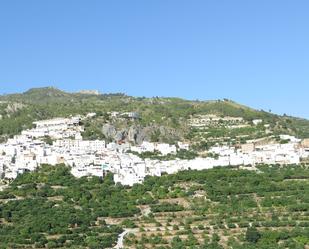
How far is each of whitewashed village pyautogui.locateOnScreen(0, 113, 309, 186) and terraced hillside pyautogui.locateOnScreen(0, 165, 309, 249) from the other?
7.59 ft

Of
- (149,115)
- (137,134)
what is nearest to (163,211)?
(137,134)

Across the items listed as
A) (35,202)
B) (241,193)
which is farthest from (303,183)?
(35,202)

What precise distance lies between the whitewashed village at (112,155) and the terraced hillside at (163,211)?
231 cm

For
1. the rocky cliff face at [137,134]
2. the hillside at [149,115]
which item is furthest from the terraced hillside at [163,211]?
the hillside at [149,115]

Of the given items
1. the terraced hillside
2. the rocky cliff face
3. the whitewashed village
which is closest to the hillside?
the rocky cliff face

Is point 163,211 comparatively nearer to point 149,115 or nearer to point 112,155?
point 112,155

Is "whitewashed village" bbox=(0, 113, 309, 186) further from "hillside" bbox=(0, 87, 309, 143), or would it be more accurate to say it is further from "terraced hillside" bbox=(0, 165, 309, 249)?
"hillside" bbox=(0, 87, 309, 143)

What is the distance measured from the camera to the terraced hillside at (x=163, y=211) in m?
37.7

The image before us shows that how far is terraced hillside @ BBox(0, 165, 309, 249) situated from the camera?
37.7m

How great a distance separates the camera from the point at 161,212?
43.4m

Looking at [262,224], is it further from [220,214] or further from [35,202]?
[35,202]

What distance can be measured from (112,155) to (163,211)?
738 inches

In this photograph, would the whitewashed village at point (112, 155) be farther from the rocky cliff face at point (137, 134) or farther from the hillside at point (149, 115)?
the hillside at point (149, 115)

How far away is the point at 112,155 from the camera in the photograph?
61469 millimetres
